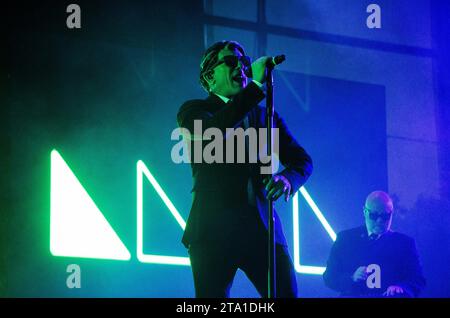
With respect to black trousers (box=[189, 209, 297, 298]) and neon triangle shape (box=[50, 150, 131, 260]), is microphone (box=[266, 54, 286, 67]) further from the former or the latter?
neon triangle shape (box=[50, 150, 131, 260])

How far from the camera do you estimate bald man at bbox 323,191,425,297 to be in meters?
4.23

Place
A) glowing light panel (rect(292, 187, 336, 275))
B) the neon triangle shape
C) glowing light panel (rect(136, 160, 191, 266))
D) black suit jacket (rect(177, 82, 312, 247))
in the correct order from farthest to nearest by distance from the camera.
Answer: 1. glowing light panel (rect(292, 187, 336, 275))
2. glowing light panel (rect(136, 160, 191, 266))
3. the neon triangle shape
4. black suit jacket (rect(177, 82, 312, 247))

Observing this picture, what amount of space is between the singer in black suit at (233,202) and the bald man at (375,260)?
122cm

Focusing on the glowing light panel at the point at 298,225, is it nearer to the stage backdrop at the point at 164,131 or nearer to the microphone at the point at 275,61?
the stage backdrop at the point at 164,131

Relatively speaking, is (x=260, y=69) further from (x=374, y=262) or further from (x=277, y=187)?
(x=374, y=262)

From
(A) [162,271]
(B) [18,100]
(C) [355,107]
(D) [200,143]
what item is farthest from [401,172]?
(B) [18,100]

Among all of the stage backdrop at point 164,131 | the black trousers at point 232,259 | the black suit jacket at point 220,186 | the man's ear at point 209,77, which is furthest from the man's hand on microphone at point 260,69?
the stage backdrop at point 164,131

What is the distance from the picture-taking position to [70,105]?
4.26m

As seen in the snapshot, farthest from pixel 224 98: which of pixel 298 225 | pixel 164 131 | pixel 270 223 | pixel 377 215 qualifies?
pixel 377 215

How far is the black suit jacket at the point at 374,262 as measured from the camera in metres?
4.23

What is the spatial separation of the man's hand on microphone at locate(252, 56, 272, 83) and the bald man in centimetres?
174

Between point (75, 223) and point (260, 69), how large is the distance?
5.39 ft

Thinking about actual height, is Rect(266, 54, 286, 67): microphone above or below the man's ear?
below

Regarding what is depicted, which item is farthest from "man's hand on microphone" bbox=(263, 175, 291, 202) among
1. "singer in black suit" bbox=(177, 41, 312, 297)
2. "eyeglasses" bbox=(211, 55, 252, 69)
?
"eyeglasses" bbox=(211, 55, 252, 69)
